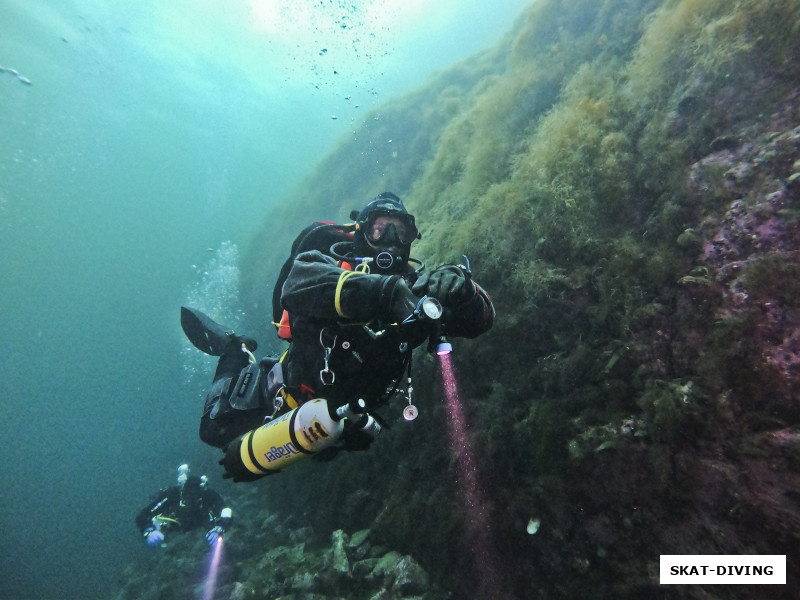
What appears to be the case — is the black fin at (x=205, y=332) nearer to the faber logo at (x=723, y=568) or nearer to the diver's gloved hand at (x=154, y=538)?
the faber logo at (x=723, y=568)

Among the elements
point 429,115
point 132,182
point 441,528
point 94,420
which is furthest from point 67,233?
point 441,528

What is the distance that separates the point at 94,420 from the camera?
153ft

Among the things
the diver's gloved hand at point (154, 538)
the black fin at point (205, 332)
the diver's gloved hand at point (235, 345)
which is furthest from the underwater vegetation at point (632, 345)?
the diver's gloved hand at point (154, 538)

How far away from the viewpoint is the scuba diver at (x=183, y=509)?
9117 millimetres

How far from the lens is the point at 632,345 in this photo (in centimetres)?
345

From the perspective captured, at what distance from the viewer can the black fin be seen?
17.9ft

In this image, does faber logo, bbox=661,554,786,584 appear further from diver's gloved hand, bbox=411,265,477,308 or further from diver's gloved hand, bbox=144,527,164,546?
diver's gloved hand, bbox=144,527,164,546

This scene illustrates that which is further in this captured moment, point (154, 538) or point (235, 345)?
point (154, 538)

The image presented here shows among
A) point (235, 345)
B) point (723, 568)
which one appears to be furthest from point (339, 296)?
point (235, 345)

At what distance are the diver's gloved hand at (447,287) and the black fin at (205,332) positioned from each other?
13.8ft

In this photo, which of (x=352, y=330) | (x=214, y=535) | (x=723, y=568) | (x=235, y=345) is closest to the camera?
(x=723, y=568)

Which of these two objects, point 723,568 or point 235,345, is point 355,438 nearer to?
point 723,568

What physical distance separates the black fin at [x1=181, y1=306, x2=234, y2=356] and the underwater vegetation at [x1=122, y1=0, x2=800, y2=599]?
300 centimetres

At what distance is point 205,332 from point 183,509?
6.72 metres
